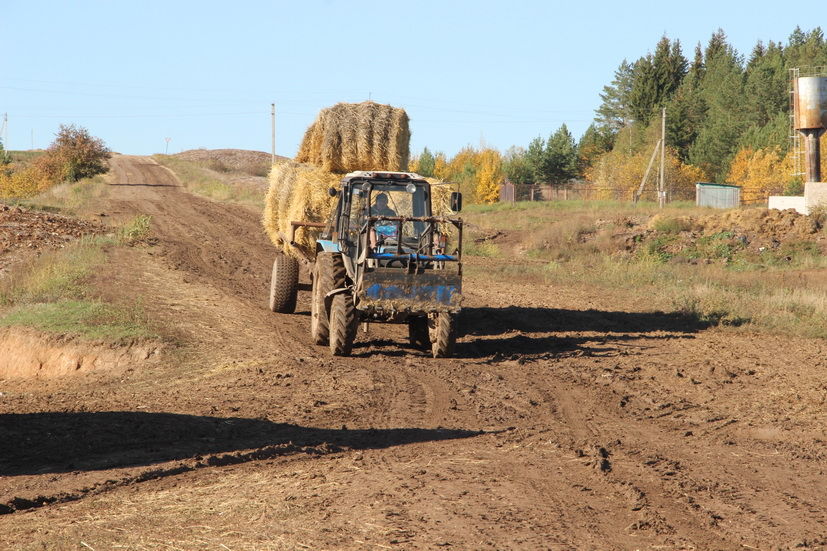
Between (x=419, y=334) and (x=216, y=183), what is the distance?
3906 centimetres

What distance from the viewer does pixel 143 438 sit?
9164 mm

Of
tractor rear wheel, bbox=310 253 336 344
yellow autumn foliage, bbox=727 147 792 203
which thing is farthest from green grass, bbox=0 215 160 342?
yellow autumn foliage, bbox=727 147 792 203

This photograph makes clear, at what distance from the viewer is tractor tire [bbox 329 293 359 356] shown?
1316cm

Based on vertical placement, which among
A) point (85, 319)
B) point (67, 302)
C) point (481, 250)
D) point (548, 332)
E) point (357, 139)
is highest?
point (357, 139)

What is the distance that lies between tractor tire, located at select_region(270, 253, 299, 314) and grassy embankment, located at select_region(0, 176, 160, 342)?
2.44 meters

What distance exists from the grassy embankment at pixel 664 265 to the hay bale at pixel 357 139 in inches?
255

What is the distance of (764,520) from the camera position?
6.65 metres

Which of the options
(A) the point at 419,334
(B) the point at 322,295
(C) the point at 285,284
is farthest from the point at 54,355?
(A) the point at 419,334

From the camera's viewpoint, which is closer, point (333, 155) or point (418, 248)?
point (418, 248)

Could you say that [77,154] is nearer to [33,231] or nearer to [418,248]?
[33,231]

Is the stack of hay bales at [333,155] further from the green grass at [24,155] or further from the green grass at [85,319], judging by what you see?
the green grass at [24,155]

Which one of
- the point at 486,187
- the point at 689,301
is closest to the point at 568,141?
the point at 486,187

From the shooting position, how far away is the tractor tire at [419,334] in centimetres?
1451

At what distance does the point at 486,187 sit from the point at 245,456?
7603 centimetres
